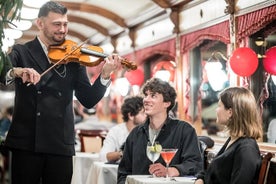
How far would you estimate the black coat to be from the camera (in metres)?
3.08

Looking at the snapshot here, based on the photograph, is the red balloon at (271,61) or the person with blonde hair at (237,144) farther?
the red balloon at (271,61)

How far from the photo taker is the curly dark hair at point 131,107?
5931 millimetres

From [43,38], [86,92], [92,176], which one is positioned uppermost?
[43,38]

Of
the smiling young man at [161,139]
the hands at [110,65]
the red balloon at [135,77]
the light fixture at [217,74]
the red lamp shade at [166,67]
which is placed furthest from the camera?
the red balloon at [135,77]

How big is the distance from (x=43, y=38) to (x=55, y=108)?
17.1 inches

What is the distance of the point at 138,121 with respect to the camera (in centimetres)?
596

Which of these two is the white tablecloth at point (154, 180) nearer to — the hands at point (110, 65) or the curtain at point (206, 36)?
the hands at point (110, 65)

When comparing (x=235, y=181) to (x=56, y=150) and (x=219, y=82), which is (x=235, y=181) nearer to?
(x=56, y=150)

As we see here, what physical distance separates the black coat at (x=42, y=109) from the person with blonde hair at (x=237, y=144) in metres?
0.96

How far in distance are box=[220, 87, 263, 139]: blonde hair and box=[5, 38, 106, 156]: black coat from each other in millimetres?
1065

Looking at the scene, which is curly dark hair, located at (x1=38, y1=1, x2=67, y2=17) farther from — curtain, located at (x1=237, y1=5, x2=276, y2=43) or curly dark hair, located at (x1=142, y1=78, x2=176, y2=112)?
curtain, located at (x1=237, y1=5, x2=276, y2=43)

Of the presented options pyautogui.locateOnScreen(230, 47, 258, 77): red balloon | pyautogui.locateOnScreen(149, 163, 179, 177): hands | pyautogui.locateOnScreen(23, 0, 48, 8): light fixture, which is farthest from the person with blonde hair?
pyautogui.locateOnScreen(23, 0, 48, 8): light fixture

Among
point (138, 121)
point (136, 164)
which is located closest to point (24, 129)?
point (136, 164)

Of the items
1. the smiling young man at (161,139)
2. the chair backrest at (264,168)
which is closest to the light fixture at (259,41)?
the smiling young man at (161,139)
